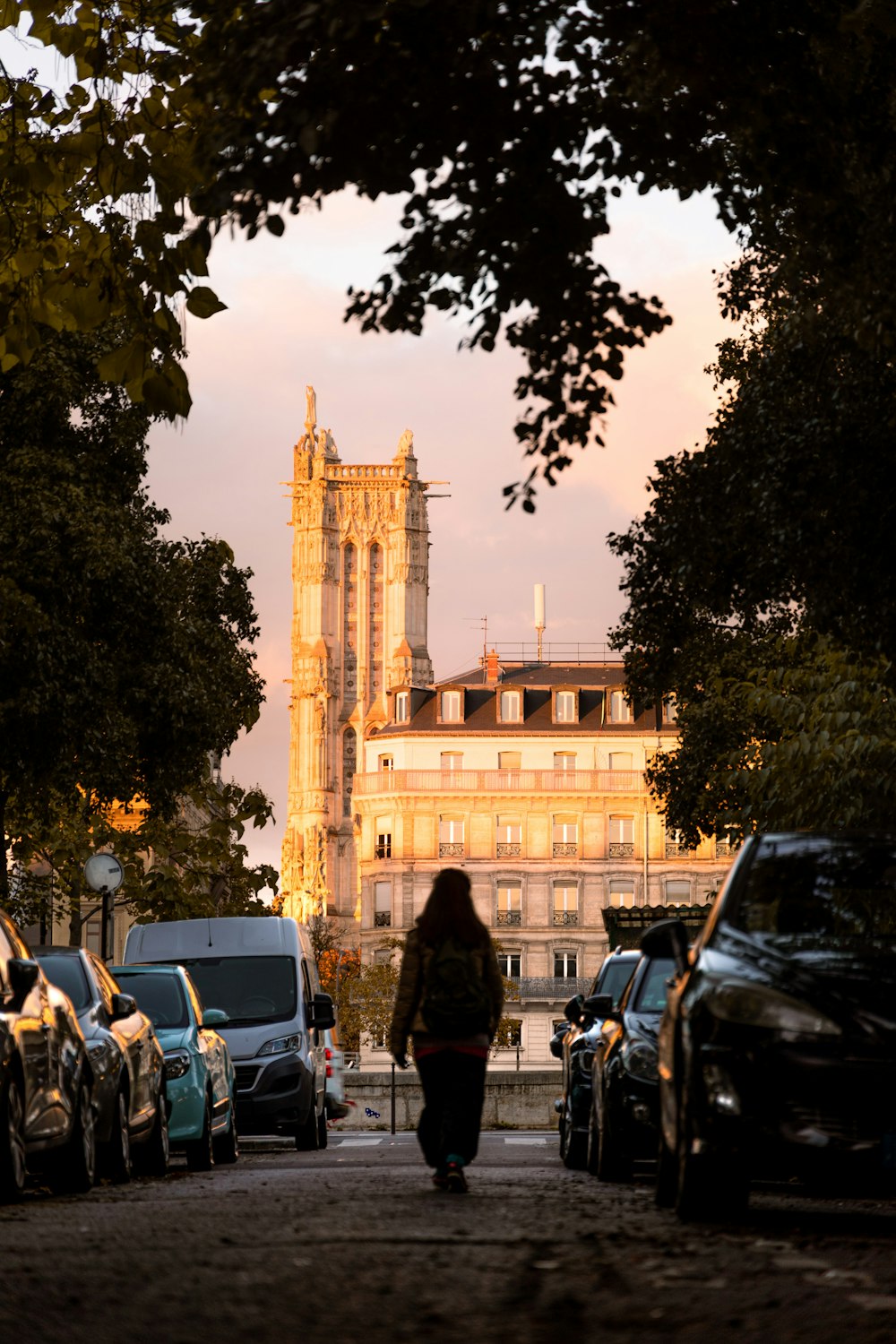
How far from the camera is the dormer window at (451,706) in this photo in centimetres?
11031

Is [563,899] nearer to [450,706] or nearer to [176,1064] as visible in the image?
[450,706]

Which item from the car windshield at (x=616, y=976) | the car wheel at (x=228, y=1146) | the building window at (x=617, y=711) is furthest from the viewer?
the building window at (x=617, y=711)

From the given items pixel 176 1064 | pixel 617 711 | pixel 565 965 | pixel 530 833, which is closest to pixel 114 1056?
pixel 176 1064

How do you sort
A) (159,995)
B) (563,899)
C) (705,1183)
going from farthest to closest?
1. (563,899)
2. (159,995)
3. (705,1183)

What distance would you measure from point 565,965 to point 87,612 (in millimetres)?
78298

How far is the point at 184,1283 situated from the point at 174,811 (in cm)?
2201

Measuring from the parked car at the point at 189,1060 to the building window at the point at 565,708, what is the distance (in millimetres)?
88908

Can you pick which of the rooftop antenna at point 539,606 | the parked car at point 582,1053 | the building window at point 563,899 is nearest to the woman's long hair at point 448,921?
the parked car at point 582,1053

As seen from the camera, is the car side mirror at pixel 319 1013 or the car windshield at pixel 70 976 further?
the car side mirror at pixel 319 1013

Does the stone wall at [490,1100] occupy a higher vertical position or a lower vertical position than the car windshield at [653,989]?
lower

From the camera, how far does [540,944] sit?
4058 inches

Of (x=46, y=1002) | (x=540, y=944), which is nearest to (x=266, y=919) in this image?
(x=46, y=1002)

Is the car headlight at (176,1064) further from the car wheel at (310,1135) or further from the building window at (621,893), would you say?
the building window at (621,893)

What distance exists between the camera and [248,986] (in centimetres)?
2458
